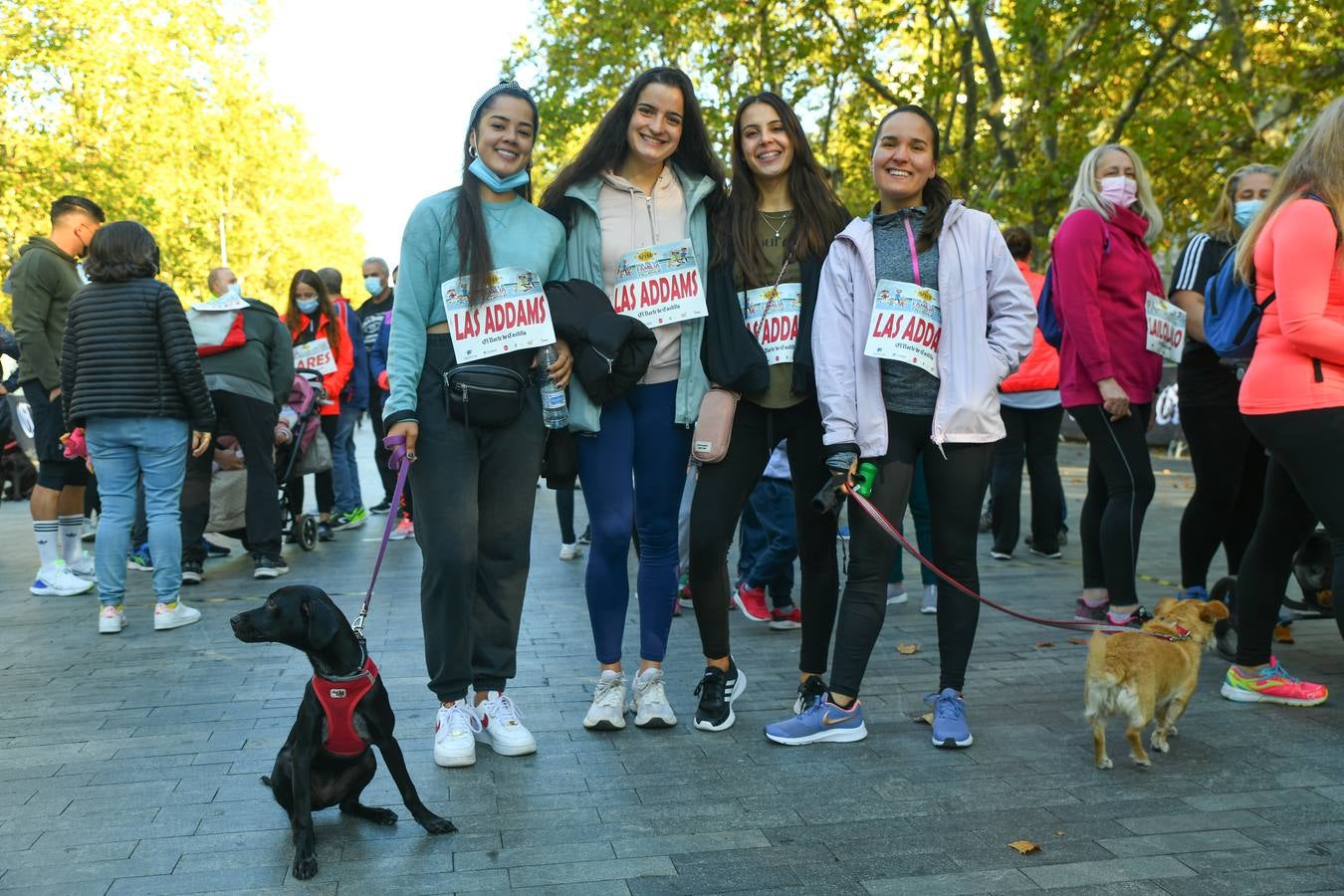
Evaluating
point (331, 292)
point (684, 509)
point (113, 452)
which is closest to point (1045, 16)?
point (331, 292)

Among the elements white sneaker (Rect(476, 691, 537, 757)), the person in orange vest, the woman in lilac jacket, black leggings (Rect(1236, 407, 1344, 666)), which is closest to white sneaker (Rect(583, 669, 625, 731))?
white sneaker (Rect(476, 691, 537, 757))

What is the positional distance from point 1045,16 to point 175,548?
10845 millimetres

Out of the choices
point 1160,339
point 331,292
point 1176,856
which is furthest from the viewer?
point 331,292

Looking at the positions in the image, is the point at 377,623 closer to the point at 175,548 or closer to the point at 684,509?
the point at 175,548

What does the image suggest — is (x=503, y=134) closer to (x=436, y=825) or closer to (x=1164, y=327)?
(x=436, y=825)

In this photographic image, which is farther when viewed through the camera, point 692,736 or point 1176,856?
point 692,736

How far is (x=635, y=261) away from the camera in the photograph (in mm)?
4426

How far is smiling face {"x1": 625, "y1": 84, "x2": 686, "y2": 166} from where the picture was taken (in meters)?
4.45

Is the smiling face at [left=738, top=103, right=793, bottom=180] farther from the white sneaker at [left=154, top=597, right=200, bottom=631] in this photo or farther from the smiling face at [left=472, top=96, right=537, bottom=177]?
the white sneaker at [left=154, top=597, right=200, bottom=631]

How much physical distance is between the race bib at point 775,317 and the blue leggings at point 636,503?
1.19 feet

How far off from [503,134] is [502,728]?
6.56ft

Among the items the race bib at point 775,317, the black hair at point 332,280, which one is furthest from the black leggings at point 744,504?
the black hair at point 332,280

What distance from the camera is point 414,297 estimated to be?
165 inches

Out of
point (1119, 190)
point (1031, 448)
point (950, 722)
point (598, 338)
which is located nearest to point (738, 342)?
point (598, 338)
